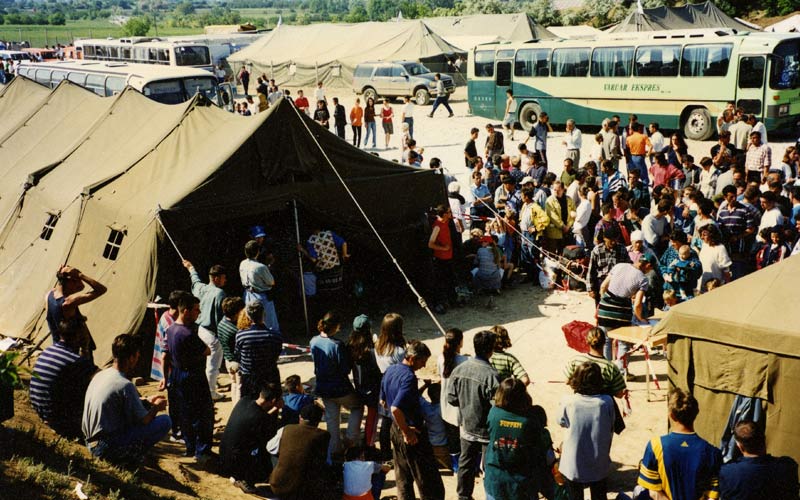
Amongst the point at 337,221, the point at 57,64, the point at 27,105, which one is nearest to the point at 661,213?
the point at 337,221

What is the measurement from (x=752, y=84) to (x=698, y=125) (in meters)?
1.82

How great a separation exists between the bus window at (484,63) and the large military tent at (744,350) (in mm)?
21832

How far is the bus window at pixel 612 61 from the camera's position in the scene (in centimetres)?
2408

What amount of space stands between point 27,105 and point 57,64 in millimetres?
15138

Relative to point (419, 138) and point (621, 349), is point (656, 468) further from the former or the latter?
point (419, 138)

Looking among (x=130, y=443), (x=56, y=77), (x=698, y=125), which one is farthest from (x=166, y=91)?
(x=130, y=443)

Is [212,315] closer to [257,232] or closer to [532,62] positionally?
[257,232]

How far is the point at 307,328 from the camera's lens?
10.9 m

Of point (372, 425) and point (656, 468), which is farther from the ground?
point (656, 468)

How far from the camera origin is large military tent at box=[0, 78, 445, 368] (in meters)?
9.86

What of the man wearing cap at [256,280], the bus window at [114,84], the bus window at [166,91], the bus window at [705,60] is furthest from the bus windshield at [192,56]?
the man wearing cap at [256,280]

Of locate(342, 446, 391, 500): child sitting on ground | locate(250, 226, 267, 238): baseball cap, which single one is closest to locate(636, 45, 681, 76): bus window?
locate(250, 226, 267, 238): baseball cap

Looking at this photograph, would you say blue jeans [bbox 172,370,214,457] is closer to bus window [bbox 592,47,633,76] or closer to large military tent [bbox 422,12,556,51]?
bus window [bbox 592,47,633,76]

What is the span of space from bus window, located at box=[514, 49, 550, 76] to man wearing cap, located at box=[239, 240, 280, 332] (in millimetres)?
18617
